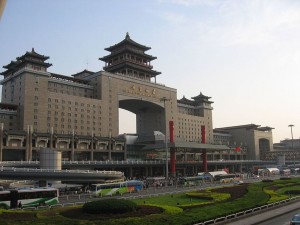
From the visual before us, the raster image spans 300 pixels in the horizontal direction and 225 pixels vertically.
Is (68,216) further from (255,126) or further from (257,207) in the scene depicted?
(255,126)

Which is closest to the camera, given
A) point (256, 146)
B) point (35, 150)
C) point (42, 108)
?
point (35, 150)

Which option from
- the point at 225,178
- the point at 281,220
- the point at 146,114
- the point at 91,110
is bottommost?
the point at 281,220

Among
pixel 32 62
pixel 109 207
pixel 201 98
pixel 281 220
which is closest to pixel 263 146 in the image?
pixel 201 98

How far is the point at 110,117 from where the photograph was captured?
11638 cm

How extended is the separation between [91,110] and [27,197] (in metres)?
73.9

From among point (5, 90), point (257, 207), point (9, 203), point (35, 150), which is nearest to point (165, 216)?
point (257, 207)

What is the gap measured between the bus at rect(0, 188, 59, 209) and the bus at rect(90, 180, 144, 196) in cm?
910

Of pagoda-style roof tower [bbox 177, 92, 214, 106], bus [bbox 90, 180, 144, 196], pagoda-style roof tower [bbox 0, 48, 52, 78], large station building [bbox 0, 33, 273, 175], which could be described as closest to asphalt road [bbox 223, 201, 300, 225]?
bus [bbox 90, 180, 144, 196]

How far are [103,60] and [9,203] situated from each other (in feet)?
329

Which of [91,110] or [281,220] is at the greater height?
[91,110]

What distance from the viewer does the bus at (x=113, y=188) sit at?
163 feet

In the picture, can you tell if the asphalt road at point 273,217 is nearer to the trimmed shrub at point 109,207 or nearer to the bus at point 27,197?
the trimmed shrub at point 109,207

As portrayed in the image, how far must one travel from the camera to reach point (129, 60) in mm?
125438

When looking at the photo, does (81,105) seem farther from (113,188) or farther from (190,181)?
(113,188)
